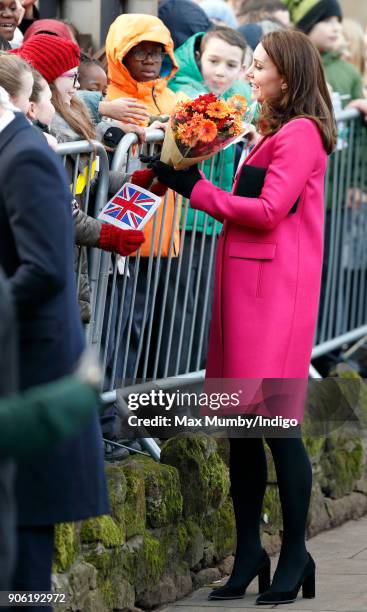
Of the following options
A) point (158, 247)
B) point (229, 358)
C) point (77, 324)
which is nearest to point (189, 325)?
point (158, 247)

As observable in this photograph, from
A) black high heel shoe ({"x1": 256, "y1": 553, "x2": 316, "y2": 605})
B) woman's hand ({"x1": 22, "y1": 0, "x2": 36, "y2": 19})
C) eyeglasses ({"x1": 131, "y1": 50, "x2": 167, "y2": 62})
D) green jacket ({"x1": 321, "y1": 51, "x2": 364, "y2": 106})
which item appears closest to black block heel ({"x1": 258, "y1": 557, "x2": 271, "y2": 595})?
black high heel shoe ({"x1": 256, "y1": 553, "x2": 316, "y2": 605})

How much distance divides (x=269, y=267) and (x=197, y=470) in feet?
3.28

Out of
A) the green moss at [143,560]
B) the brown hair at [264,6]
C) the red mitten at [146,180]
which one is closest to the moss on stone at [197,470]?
the green moss at [143,560]

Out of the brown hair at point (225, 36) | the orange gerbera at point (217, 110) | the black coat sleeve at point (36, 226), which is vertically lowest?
the black coat sleeve at point (36, 226)

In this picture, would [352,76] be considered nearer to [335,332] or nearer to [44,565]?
[335,332]

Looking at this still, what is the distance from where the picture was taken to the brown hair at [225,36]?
7.44m

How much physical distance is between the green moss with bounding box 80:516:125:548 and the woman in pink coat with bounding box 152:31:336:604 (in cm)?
50

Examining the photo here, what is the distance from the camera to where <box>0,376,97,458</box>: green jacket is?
229 cm

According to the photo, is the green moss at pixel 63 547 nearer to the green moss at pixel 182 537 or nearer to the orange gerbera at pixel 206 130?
the green moss at pixel 182 537

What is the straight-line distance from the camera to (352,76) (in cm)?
873

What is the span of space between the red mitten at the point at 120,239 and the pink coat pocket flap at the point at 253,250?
40 centimetres

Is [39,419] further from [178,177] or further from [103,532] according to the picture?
[178,177]

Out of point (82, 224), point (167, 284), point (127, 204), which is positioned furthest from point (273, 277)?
point (167, 284)

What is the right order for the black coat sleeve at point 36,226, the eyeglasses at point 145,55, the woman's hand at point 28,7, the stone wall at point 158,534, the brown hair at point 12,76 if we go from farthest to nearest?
1. the woman's hand at point 28,7
2. the eyeglasses at point 145,55
3. the stone wall at point 158,534
4. the brown hair at point 12,76
5. the black coat sleeve at point 36,226
